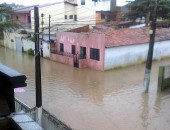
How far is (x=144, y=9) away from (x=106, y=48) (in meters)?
14.4

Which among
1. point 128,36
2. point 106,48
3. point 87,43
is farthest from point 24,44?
point 106,48

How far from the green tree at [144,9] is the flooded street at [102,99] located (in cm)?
1197

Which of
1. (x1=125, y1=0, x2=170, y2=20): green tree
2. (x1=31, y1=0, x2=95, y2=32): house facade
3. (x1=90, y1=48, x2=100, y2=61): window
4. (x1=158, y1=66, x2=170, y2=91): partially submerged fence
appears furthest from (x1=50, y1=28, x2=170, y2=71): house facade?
(x1=31, y1=0, x2=95, y2=32): house facade

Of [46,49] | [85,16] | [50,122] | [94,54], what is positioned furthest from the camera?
[85,16]

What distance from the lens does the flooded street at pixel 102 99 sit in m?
11.1

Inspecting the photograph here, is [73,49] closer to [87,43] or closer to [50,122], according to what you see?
[87,43]

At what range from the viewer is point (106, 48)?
20281mm

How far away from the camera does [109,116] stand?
11672 mm

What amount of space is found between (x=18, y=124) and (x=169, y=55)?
81.5 ft

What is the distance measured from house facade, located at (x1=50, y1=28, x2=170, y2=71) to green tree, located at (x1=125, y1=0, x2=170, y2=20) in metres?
6.90

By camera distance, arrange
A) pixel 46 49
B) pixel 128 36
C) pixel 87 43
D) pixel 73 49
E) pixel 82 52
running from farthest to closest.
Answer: pixel 46 49, pixel 73 49, pixel 128 36, pixel 82 52, pixel 87 43

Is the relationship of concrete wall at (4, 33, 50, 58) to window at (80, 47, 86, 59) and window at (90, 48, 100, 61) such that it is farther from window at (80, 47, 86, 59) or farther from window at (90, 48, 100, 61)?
window at (90, 48, 100, 61)

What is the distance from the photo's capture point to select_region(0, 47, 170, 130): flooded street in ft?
36.4

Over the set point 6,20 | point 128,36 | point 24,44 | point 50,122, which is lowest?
point 50,122
